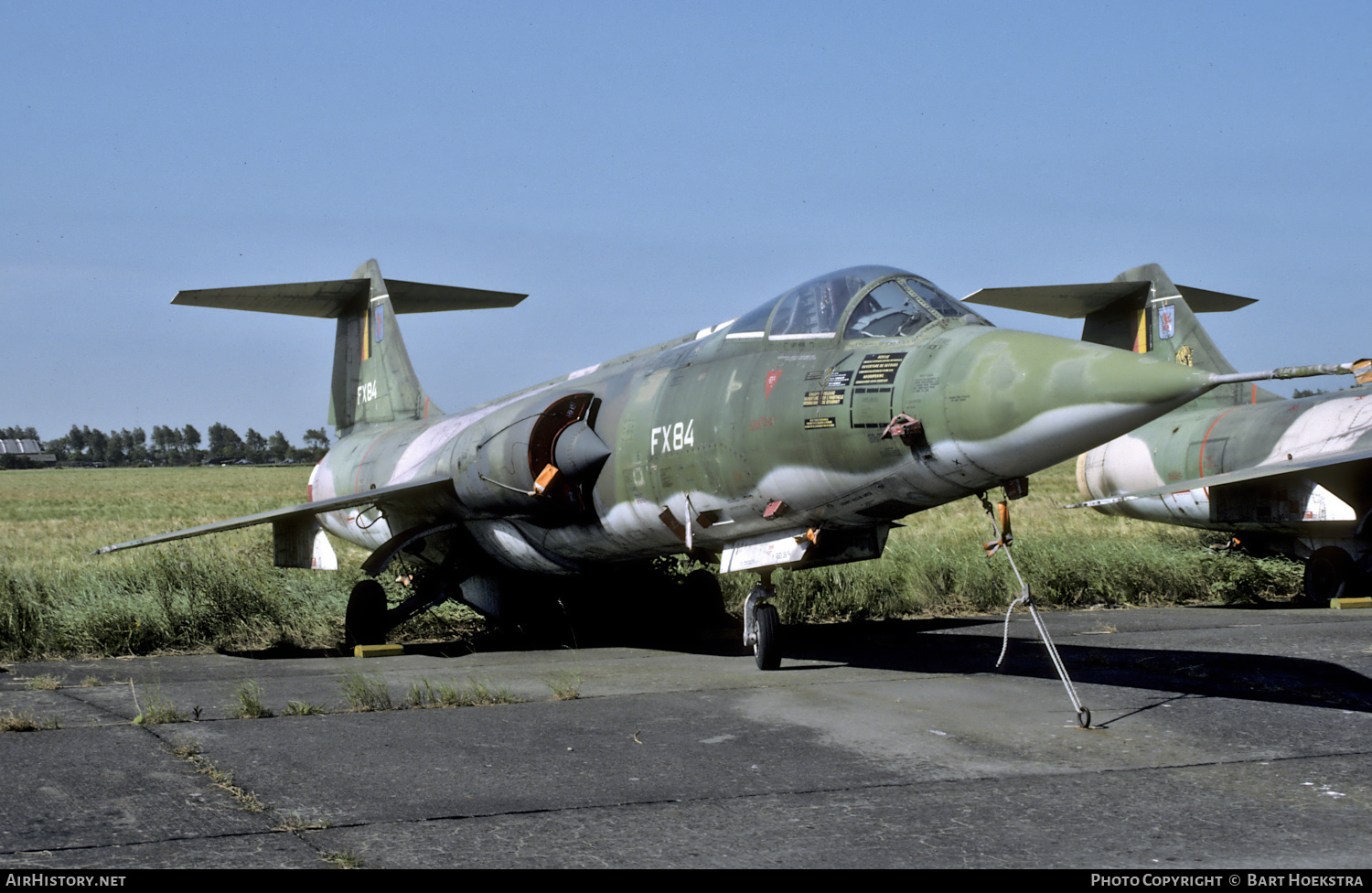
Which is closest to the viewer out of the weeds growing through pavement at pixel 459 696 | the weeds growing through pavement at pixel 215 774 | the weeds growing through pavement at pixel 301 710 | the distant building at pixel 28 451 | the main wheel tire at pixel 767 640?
the weeds growing through pavement at pixel 215 774

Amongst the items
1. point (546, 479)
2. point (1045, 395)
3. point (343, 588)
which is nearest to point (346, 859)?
point (1045, 395)

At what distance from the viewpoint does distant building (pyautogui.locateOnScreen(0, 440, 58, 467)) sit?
146375 mm

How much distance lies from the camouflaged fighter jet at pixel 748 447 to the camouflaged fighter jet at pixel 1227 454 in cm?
538

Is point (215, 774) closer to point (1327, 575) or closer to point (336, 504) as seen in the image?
point (336, 504)

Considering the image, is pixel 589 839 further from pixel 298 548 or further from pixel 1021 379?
pixel 298 548

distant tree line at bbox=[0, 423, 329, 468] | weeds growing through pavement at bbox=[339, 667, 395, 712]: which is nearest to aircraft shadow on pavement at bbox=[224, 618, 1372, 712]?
weeds growing through pavement at bbox=[339, 667, 395, 712]

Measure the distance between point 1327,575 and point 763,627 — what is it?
9.27m

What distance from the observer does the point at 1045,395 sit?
6465 mm

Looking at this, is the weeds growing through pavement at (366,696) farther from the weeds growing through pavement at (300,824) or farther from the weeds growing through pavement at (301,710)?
the weeds growing through pavement at (300,824)

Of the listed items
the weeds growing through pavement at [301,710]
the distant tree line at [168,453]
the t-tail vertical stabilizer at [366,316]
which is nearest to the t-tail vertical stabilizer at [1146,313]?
A: the t-tail vertical stabilizer at [366,316]

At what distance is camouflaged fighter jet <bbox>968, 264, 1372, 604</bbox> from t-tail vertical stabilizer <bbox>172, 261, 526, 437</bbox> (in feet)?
25.9

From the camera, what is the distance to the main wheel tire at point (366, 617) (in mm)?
11422

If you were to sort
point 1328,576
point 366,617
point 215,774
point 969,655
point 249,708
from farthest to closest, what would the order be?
point 1328,576, point 366,617, point 969,655, point 249,708, point 215,774
